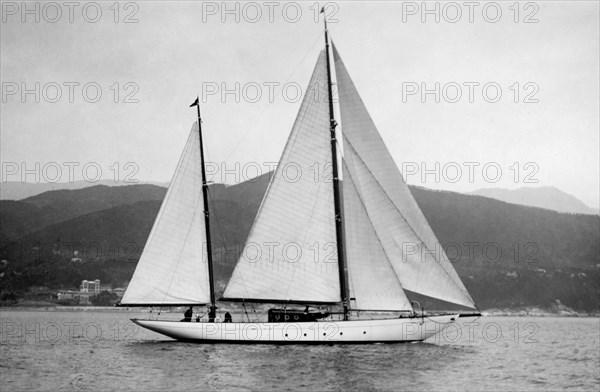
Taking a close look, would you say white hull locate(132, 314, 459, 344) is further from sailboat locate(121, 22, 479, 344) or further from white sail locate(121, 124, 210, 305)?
white sail locate(121, 124, 210, 305)

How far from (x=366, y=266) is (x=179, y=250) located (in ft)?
39.8

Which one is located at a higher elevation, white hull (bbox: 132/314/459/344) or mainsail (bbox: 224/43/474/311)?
mainsail (bbox: 224/43/474/311)

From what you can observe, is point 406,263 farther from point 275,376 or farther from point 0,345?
point 0,345

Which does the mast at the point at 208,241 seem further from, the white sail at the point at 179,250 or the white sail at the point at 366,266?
the white sail at the point at 366,266

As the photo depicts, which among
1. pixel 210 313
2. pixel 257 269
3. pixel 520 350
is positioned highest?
pixel 257 269

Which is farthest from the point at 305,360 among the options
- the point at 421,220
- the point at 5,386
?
the point at 5,386

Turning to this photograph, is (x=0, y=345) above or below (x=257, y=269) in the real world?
below

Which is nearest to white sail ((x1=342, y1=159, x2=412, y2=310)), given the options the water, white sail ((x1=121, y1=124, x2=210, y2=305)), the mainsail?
the mainsail

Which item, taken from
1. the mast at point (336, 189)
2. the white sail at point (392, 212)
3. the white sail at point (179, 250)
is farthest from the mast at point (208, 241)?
the white sail at point (392, 212)

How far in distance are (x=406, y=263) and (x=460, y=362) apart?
656 centimetres

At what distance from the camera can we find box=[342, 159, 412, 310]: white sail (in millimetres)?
39106

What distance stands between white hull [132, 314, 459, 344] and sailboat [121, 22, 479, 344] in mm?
63

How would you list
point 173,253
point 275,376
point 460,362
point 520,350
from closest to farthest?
1. point 275,376
2. point 460,362
3. point 173,253
4. point 520,350

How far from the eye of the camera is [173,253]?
4172 centimetres
